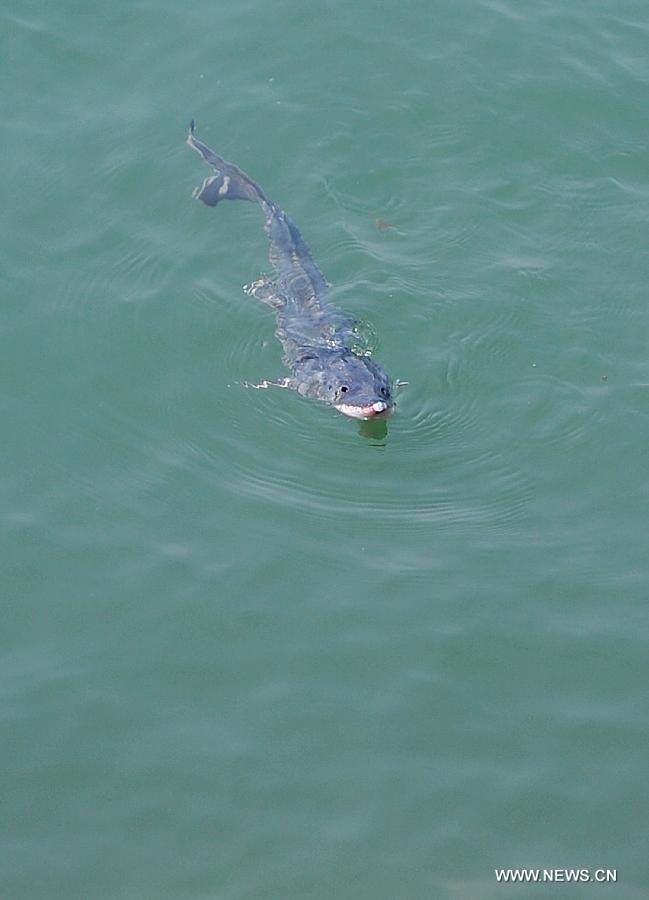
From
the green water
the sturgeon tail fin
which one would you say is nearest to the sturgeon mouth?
the green water

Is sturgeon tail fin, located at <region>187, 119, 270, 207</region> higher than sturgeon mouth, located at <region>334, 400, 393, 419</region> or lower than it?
higher

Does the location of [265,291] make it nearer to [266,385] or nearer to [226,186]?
[266,385]

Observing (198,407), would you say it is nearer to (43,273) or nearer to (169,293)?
(169,293)

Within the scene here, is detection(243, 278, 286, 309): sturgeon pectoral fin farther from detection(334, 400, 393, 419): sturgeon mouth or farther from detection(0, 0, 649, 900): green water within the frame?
detection(334, 400, 393, 419): sturgeon mouth

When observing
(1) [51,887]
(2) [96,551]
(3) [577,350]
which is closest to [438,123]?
(3) [577,350]

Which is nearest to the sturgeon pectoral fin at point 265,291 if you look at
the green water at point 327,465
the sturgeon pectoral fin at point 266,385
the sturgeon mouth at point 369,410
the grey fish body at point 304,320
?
the grey fish body at point 304,320

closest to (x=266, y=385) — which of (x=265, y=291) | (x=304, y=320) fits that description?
(x=304, y=320)
